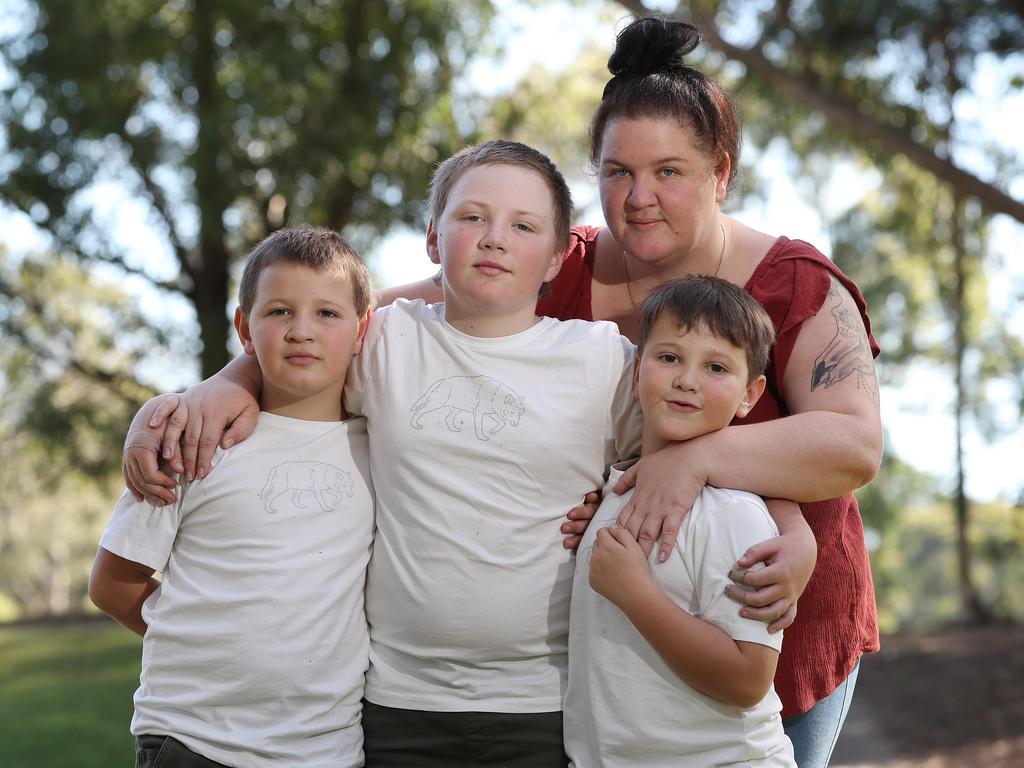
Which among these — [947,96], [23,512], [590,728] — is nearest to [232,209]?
[947,96]

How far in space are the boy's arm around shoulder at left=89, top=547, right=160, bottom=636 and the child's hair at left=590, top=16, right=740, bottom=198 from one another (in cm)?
144

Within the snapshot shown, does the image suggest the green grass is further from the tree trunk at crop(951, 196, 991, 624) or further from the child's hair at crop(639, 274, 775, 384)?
the tree trunk at crop(951, 196, 991, 624)

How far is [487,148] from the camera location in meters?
2.48

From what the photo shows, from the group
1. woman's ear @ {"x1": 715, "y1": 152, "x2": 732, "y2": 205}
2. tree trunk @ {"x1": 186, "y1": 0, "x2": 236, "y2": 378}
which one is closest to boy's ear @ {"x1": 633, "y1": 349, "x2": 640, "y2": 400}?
woman's ear @ {"x1": 715, "y1": 152, "x2": 732, "y2": 205}

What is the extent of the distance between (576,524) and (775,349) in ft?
1.97

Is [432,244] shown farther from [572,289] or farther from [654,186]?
[654,186]

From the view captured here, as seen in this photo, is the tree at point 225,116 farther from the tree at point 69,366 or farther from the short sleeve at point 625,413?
the short sleeve at point 625,413

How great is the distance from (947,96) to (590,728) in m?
9.90

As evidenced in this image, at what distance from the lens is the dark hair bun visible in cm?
258

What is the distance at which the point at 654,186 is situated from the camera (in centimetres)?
245

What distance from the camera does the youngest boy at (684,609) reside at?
2014mm

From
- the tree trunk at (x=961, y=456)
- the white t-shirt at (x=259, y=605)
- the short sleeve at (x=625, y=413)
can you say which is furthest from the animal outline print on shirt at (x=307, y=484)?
the tree trunk at (x=961, y=456)

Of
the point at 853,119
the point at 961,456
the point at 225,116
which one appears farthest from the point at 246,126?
the point at 961,456

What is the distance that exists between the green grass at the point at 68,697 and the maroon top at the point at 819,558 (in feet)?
21.0
